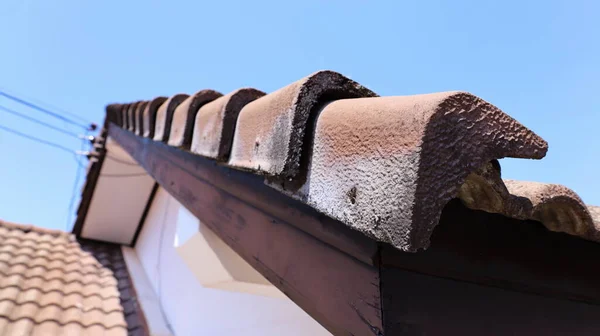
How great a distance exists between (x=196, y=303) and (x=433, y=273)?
220 cm

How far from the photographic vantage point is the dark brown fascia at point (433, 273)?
64cm

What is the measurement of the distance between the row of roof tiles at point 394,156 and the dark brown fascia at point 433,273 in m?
0.10

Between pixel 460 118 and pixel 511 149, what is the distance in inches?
3.3

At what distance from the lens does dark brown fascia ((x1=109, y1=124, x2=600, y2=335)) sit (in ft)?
2.09

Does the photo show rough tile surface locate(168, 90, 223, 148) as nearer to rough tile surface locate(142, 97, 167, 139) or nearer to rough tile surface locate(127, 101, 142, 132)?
rough tile surface locate(142, 97, 167, 139)

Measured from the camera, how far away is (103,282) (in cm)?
348

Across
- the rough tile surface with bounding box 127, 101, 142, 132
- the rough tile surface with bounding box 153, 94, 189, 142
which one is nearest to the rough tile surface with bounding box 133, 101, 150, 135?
the rough tile surface with bounding box 127, 101, 142, 132

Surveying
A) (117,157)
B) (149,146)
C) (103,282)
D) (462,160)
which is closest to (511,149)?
(462,160)

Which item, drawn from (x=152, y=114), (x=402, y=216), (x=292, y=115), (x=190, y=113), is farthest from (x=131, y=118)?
(x=402, y=216)

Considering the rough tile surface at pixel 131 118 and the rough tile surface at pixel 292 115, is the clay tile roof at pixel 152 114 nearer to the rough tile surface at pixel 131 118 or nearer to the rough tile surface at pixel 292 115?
the rough tile surface at pixel 131 118

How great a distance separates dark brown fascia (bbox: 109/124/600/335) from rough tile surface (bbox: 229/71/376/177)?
0.13 meters

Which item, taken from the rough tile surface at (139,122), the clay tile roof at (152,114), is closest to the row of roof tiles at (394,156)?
the clay tile roof at (152,114)

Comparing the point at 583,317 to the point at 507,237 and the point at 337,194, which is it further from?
the point at 337,194

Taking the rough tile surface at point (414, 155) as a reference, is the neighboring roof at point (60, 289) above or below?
below
